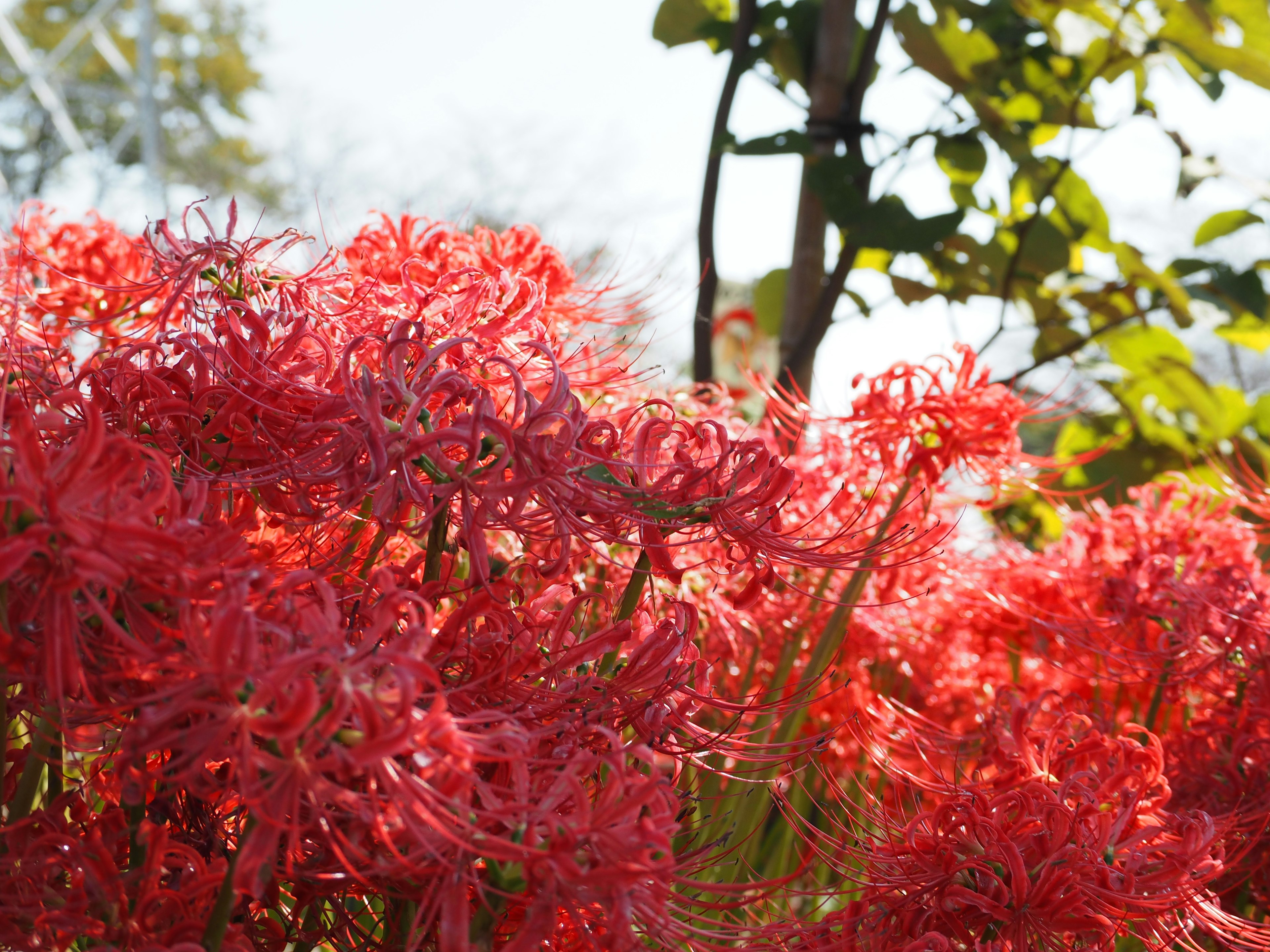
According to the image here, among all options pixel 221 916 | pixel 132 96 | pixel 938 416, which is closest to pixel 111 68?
pixel 132 96

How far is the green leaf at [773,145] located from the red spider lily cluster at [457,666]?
0.66 meters

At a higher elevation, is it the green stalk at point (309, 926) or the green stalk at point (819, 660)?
the green stalk at point (819, 660)

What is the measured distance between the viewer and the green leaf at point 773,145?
1.40m

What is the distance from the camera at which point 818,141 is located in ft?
5.00

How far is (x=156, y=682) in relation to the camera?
0.38 metres

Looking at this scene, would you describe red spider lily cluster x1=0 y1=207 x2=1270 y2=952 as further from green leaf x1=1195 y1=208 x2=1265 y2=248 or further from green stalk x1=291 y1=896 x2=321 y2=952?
green leaf x1=1195 y1=208 x2=1265 y2=248

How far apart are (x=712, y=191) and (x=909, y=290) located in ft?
1.38

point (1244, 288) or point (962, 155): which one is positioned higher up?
point (962, 155)

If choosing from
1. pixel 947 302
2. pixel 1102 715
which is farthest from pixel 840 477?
pixel 947 302

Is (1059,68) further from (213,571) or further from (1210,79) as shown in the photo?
(213,571)

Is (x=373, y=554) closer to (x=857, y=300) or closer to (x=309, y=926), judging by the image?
(x=309, y=926)

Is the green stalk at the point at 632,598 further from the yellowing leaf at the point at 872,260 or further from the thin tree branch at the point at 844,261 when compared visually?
the yellowing leaf at the point at 872,260

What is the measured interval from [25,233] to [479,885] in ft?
2.69

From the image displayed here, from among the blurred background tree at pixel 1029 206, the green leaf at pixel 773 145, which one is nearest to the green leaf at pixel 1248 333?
the blurred background tree at pixel 1029 206
